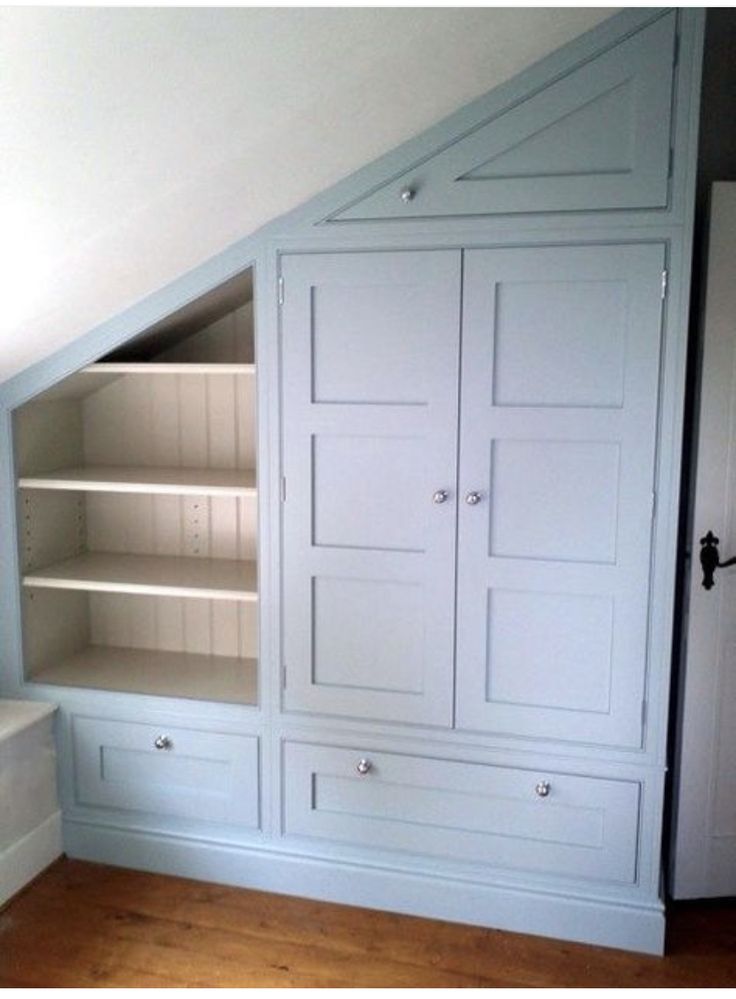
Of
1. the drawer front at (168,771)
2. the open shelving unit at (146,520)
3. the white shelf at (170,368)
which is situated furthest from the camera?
the open shelving unit at (146,520)

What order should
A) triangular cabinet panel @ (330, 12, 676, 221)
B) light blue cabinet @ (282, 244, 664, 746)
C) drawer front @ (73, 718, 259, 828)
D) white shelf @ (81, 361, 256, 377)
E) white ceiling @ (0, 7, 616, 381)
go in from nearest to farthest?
white ceiling @ (0, 7, 616, 381), triangular cabinet panel @ (330, 12, 676, 221), light blue cabinet @ (282, 244, 664, 746), white shelf @ (81, 361, 256, 377), drawer front @ (73, 718, 259, 828)

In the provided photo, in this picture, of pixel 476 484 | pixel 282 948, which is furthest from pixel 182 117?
pixel 282 948

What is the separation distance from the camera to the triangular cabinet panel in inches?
79.2

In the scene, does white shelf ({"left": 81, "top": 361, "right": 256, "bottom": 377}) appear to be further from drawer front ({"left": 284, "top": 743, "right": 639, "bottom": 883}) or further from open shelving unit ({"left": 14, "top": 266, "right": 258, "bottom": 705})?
drawer front ({"left": 284, "top": 743, "right": 639, "bottom": 883})

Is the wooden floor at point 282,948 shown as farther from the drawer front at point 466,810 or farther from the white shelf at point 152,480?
the white shelf at point 152,480

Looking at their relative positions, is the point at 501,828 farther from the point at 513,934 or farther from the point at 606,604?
the point at 606,604

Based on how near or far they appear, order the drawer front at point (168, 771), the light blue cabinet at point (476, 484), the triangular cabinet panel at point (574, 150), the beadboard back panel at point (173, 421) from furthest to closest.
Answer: the beadboard back panel at point (173, 421)
the drawer front at point (168, 771)
the light blue cabinet at point (476, 484)
the triangular cabinet panel at point (574, 150)

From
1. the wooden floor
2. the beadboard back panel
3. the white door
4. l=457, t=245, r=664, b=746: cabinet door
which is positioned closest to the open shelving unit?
the beadboard back panel

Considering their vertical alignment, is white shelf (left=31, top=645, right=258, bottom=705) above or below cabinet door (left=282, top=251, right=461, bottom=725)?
below

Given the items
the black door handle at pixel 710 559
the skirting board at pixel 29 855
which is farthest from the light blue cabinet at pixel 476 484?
the skirting board at pixel 29 855

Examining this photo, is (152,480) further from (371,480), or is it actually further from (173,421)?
(371,480)

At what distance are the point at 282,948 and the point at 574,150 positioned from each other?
6.85 ft

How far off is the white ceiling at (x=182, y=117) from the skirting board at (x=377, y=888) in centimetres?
143

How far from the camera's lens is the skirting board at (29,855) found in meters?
2.42
